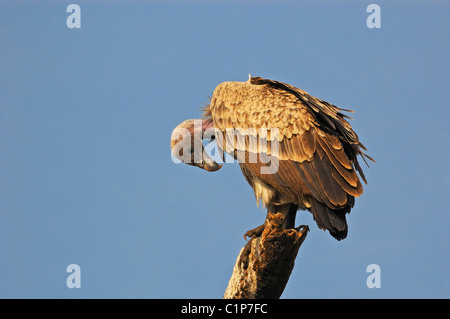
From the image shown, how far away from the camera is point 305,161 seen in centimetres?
1003

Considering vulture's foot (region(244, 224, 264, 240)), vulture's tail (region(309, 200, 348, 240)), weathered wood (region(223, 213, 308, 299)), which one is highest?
vulture's tail (region(309, 200, 348, 240))

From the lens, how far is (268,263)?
9102 mm

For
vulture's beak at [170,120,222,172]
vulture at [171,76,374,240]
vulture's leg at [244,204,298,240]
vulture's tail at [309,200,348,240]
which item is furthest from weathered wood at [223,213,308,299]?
vulture's beak at [170,120,222,172]

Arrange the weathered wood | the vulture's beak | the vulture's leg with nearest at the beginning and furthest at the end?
the weathered wood
the vulture's leg
the vulture's beak

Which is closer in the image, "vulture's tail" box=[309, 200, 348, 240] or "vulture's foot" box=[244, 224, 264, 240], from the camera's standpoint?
"vulture's tail" box=[309, 200, 348, 240]

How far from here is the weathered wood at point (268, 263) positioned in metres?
8.95

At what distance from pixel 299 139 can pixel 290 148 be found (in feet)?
0.65

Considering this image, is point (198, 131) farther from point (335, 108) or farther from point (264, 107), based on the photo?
point (335, 108)

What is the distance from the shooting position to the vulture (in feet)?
31.8

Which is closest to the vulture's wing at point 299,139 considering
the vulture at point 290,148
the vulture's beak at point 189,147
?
the vulture at point 290,148

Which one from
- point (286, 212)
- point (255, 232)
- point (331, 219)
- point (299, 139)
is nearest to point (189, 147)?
point (286, 212)

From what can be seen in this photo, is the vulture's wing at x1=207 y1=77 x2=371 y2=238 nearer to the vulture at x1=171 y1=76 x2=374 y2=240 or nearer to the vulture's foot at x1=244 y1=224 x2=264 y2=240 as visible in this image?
the vulture at x1=171 y1=76 x2=374 y2=240

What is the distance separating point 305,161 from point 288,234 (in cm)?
153

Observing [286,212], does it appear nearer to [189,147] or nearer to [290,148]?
[290,148]
